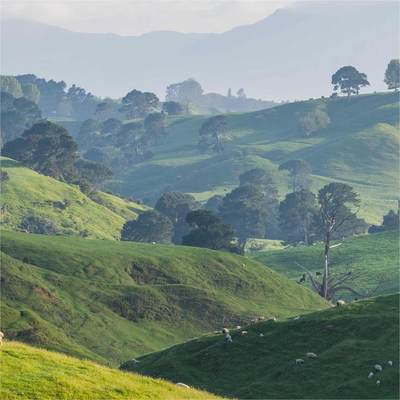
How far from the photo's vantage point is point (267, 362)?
49656 millimetres

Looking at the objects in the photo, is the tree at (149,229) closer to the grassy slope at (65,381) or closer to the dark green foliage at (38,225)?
the dark green foliage at (38,225)

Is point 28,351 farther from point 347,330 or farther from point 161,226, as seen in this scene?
point 161,226

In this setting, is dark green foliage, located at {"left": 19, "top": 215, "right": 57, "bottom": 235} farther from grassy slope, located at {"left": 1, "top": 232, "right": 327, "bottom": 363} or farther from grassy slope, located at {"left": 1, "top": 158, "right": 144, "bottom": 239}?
grassy slope, located at {"left": 1, "top": 232, "right": 327, "bottom": 363}

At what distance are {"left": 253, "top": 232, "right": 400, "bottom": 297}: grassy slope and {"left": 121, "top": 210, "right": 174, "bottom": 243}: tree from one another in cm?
2483

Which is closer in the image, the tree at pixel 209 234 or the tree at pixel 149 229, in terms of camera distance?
the tree at pixel 209 234

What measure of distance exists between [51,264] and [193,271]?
18.5 m

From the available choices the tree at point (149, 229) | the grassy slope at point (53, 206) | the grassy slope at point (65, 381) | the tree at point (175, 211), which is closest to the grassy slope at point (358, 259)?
the tree at point (149, 229)

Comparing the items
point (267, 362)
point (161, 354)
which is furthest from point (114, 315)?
point (267, 362)

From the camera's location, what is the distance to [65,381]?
3055 cm

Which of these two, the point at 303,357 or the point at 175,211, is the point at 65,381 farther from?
the point at 175,211

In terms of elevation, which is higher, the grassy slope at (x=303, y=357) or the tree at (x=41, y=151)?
the tree at (x=41, y=151)

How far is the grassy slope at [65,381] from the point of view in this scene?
29656 mm

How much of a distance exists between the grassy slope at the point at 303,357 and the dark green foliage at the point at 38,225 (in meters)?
99.3

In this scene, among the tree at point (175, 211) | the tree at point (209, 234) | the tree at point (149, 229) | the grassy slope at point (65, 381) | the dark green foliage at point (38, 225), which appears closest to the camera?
the grassy slope at point (65, 381)
